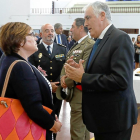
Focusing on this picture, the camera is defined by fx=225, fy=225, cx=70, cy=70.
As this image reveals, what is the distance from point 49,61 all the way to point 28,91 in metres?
1.47

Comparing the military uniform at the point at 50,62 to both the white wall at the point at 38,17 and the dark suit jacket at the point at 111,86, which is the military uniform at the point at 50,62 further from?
the white wall at the point at 38,17

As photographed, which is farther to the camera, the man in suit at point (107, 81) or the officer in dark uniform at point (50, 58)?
the officer in dark uniform at point (50, 58)

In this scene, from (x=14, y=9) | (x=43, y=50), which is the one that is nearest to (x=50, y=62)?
(x=43, y=50)

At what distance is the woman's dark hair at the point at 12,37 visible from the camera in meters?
1.59

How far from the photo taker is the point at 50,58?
9.72 feet

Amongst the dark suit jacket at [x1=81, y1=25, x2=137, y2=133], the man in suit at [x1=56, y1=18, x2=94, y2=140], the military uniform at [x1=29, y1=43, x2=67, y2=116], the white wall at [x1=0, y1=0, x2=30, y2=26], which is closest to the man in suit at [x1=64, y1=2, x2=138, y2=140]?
the dark suit jacket at [x1=81, y1=25, x2=137, y2=133]

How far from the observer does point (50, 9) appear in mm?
21484

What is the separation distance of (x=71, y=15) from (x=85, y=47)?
16.3 m

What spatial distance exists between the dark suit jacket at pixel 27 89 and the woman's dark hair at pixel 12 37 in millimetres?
57

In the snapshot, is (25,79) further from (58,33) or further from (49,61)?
(58,33)

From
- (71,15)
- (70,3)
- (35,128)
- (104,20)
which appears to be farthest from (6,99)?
(70,3)

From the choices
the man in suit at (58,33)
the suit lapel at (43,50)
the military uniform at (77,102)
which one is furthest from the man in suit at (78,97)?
the man in suit at (58,33)

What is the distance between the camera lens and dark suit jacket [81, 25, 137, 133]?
148cm

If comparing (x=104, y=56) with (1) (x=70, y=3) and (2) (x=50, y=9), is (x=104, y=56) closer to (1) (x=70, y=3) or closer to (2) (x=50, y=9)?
(2) (x=50, y=9)
